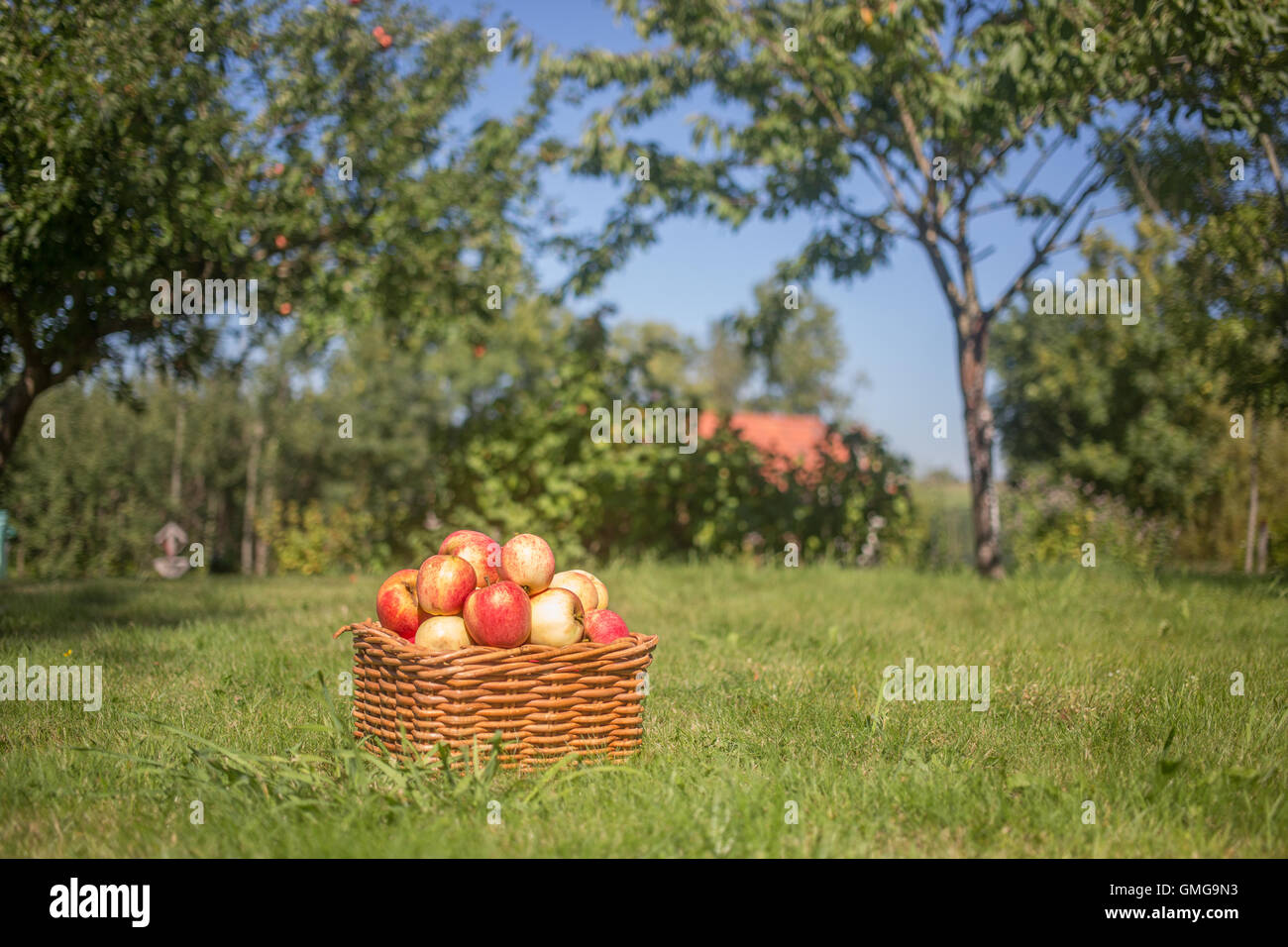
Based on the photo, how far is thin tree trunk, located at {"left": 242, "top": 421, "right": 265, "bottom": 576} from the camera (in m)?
22.0

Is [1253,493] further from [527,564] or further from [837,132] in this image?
[527,564]

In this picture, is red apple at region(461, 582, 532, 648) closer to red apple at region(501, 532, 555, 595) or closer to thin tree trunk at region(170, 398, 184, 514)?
red apple at region(501, 532, 555, 595)

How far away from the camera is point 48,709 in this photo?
4.12 m

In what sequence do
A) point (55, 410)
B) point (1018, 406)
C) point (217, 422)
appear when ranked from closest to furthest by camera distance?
point (55, 410)
point (217, 422)
point (1018, 406)

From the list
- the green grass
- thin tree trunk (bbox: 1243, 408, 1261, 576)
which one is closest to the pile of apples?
the green grass

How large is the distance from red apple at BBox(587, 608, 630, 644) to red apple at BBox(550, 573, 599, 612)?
4.4 inches

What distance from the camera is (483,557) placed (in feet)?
12.4

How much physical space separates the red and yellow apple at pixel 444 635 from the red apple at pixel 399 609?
17 cm

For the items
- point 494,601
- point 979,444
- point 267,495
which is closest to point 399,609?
point 494,601

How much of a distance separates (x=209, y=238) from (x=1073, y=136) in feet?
24.0

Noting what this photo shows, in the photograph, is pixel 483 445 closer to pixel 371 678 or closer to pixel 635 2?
pixel 635 2

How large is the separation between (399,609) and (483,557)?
39 centimetres

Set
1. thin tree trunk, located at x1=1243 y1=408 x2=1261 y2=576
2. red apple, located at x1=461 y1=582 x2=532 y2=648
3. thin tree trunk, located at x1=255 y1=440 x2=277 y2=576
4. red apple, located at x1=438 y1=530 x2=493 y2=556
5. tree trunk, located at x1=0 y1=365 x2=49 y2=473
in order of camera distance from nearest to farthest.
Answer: red apple, located at x1=461 y1=582 x2=532 y2=648
red apple, located at x1=438 y1=530 x2=493 y2=556
tree trunk, located at x1=0 y1=365 x2=49 y2=473
thin tree trunk, located at x1=1243 y1=408 x2=1261 y2=576
thin tree trunk, located at x1=255 y1=440 x2=277 y2=576

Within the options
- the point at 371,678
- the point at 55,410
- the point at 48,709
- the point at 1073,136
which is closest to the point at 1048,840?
the point at 371,678
